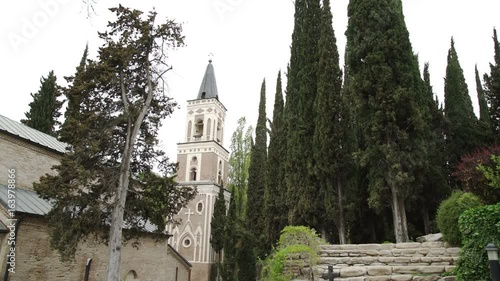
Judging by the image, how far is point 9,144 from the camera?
13516mm

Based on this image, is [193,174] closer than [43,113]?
No

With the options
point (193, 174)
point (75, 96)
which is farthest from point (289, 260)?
point (193, 174)

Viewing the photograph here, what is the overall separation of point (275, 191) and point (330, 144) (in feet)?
24.5

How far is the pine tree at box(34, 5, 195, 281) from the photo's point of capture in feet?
32.4

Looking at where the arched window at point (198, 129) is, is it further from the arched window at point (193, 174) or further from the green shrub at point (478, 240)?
the green shrub at point (478, 240)

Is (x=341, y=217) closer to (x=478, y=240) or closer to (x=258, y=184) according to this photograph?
(x=478, y=240)

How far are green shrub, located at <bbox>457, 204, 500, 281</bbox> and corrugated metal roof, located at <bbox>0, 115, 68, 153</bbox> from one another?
15258mm

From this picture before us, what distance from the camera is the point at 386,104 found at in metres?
12.3

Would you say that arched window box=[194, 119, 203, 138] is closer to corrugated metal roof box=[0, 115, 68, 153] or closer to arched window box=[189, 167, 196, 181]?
arched window box=[189, 167, 196, 181]

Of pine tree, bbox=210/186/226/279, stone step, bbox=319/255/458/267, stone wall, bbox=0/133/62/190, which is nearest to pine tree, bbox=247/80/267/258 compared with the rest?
pine tree, bbox=210/186/226/279

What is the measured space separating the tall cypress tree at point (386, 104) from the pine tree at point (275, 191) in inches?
282

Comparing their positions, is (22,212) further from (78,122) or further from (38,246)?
(78,122)

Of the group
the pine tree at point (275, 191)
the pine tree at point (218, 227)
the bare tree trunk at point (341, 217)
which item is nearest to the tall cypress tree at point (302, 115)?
the bare tree trunk at point (341, 217)

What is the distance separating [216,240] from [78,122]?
2213cm
